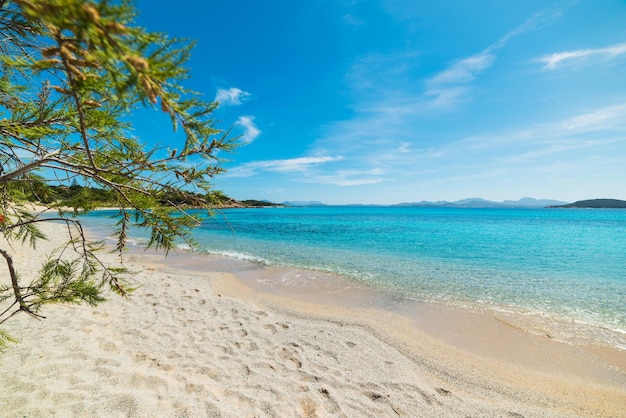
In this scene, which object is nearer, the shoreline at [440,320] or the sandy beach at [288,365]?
the sandy beach at [288,365]

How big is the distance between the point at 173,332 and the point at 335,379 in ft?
11.7

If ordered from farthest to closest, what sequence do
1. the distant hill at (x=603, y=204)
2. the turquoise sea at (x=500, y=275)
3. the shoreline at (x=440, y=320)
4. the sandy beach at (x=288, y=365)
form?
the distant hill at (x=603, y=204) < the turquoise sea at (x=500, y=275) < the shoreline at (x=440, y=320) < the sandy beach at (x=288, y=365)

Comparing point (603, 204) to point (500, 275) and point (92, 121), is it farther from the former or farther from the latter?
point (92, 121)

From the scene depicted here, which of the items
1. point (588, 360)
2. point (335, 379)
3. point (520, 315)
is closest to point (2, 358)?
point (335, 379)

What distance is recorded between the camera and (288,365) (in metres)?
4.78

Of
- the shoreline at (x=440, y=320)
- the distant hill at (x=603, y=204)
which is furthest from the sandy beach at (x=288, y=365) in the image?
the distant hill at (x=603, y=204)

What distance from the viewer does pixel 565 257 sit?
17719 mm

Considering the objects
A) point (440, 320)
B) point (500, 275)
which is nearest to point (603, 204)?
point (500, 275)

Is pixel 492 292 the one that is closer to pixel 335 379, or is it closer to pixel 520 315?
pixel 520 315

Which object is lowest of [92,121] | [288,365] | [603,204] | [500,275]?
[500,275]

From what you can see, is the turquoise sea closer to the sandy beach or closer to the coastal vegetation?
the sandy beach

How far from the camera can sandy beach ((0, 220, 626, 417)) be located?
3611 millimetres

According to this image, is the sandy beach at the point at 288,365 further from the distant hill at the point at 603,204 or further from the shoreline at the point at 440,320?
the distant hill at the point at 603,204

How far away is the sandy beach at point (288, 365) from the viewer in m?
3.61
